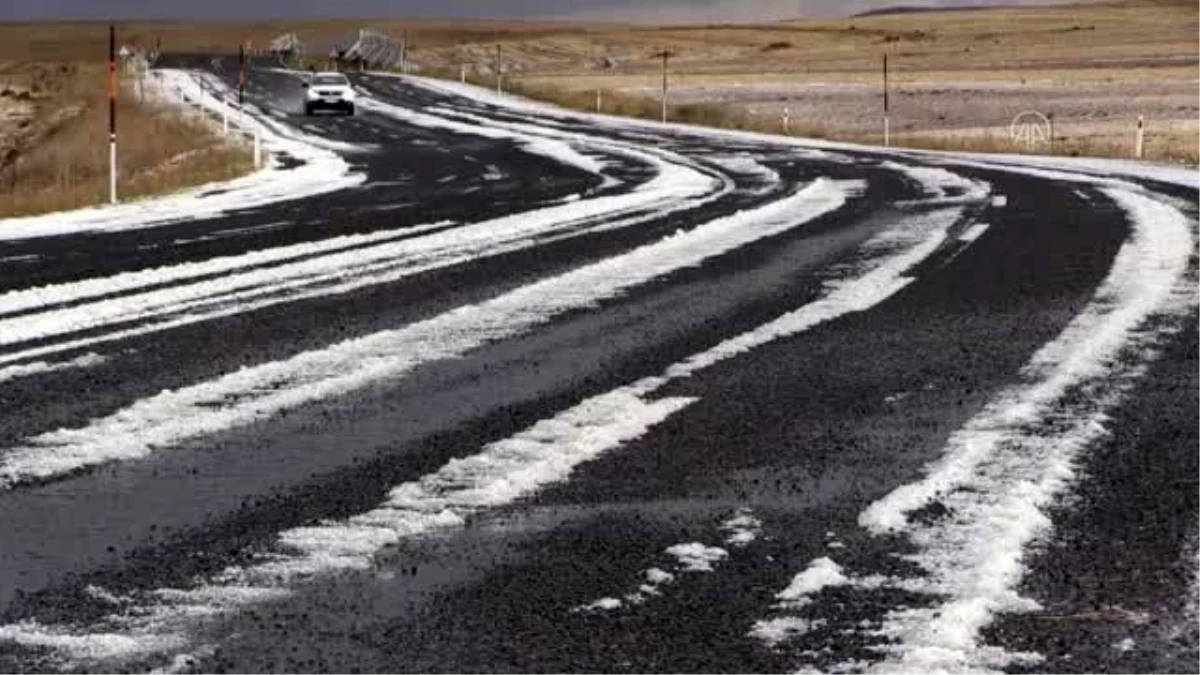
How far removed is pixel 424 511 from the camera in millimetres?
5582

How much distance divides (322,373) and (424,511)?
2.75 metres

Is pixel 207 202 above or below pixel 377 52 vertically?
below

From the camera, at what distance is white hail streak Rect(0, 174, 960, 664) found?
4.37 meters

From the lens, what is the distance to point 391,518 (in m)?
5.49

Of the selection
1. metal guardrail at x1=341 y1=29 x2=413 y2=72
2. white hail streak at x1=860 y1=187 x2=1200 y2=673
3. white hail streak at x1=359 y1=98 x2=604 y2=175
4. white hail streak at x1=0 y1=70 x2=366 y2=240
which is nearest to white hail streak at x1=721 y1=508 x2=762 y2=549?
white hail streak at x1=860 y1=187 x2=1200 y2=673

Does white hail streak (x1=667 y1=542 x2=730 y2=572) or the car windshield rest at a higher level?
the car windshield

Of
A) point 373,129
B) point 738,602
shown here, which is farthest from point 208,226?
point 373,129

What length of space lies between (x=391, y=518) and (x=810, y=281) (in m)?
6.59

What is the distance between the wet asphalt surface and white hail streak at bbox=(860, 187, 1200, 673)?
10 cm

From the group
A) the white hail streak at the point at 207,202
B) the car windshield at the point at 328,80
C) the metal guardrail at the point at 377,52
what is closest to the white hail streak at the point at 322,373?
the white hail streak at the point at 207,202

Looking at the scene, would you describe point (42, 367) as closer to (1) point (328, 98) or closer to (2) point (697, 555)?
(2) point (697, 555)

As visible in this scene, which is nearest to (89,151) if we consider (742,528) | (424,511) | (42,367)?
(42,367)

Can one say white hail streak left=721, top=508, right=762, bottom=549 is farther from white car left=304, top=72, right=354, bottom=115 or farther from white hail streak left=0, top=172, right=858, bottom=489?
white car left=304, top=72, right=354, bottom=115

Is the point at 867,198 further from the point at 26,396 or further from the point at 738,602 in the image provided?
the point at 738,602
